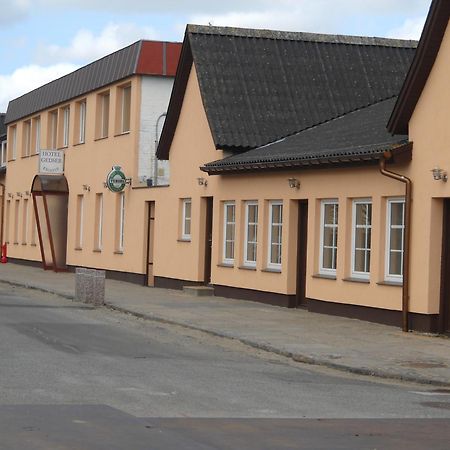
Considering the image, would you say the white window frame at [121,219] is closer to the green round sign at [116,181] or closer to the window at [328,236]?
the green round sign at [116,181]

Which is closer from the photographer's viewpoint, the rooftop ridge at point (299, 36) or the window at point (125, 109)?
the rooftop ridge at point (299, 36)

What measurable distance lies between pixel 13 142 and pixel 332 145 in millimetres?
31406

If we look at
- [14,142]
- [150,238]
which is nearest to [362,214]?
[150,238]

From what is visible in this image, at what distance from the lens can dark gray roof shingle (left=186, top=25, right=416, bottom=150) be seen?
30.4 metres

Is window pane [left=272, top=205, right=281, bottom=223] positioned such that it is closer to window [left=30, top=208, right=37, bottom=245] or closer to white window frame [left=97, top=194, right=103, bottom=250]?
white window frame [left=97, top=194, right=103, bottom=250]

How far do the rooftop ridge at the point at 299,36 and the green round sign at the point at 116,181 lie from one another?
662 cm

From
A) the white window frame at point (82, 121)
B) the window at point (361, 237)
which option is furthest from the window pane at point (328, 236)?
the white window frame at point (82, 121)

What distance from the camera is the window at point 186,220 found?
3325cm

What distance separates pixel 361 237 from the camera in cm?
2400

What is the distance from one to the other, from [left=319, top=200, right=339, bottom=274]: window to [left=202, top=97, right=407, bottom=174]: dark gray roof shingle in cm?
105

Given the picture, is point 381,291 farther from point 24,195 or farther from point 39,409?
point 24,195

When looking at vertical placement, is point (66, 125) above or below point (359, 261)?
above

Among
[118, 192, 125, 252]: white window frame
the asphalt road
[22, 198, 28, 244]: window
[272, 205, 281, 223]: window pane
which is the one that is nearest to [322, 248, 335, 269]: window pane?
[272, 205, 281, 223]: window pane

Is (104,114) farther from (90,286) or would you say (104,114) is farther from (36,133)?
(90,286)
